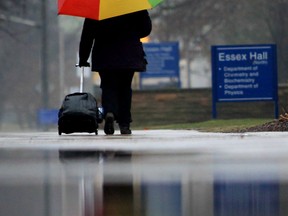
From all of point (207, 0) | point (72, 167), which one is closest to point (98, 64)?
point (72, 167)

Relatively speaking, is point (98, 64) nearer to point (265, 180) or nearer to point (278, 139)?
point (278, 139)

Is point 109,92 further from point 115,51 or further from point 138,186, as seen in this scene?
point 138,186

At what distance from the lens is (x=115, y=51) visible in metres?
15.7

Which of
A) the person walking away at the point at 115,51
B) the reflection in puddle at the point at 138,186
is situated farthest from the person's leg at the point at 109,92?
the reflection in puddle at the point at 138,186

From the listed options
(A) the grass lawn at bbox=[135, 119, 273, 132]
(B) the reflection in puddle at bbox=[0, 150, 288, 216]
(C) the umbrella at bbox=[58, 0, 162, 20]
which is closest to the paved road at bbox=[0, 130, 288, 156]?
(B) the reflection in puddle at bbox=[0, 150, 288, 216]

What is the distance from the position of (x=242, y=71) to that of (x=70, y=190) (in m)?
17.3

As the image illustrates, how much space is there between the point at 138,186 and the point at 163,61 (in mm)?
31324

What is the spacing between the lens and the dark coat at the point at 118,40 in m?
15.7

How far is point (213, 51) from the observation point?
84.2 feet

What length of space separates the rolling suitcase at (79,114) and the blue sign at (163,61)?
81.6 feet

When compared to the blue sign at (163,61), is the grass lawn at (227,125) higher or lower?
lower

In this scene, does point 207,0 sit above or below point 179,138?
above

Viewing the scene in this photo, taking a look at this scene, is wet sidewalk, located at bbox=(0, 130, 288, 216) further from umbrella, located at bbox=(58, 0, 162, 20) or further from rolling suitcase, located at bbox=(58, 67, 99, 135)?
umbrella, located at bbox=(58, 0, 162, 20)

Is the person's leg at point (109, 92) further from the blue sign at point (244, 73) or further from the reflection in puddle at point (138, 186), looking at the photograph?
the blue sign at point (244, 73)
